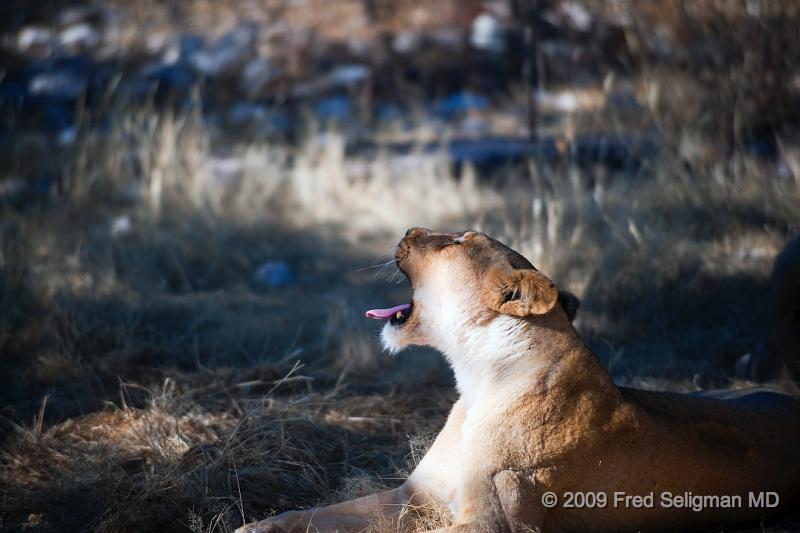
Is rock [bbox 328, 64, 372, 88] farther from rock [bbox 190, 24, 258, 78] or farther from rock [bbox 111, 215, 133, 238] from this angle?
rock [bbox 111, 215, 133, 238]

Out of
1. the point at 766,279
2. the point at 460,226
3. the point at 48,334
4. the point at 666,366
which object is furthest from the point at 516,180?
the point at 48,334

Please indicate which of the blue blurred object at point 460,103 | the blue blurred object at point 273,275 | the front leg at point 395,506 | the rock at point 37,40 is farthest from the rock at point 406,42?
the front leg at point 395,506

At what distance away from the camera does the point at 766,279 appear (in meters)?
4.89

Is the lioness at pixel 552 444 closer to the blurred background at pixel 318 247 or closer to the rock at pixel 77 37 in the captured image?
the blurred background at pixel 318 247

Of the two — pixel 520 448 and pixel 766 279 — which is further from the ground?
pixel 520 448

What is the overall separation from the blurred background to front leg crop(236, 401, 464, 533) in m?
0.32

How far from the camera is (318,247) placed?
6703 millimetres

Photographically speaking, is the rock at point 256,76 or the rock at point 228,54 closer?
the rock at point 256,76

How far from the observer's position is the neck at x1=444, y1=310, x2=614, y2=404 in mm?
2617

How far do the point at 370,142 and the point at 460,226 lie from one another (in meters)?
2.58

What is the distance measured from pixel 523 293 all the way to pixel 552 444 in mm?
448

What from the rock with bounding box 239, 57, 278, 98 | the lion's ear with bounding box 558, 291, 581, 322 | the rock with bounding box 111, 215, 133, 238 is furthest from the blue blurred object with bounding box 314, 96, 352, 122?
the lion's ear with bounding box 558, 291, 581, 322

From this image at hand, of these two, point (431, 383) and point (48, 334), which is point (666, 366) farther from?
point (48, 334)

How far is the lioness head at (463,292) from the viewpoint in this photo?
267cm
